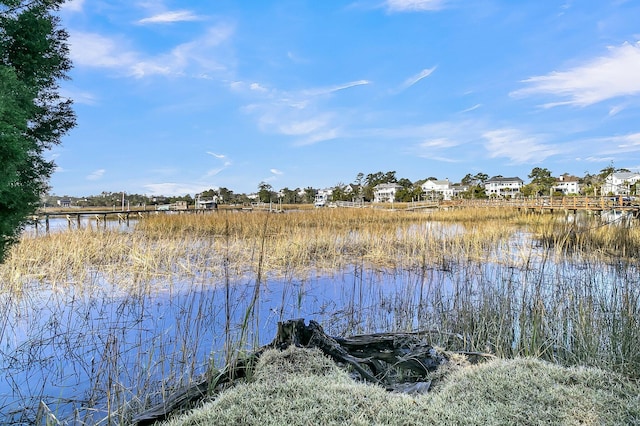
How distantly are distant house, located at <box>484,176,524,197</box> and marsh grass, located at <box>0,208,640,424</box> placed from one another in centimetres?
5898

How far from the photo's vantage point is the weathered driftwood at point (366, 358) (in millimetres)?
2029

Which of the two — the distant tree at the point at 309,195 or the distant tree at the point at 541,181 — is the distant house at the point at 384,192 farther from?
the distant tree at the point at 541,181

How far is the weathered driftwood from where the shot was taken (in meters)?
2.03

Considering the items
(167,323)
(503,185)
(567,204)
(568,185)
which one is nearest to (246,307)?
(167,323)

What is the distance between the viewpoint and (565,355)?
10.0 feet

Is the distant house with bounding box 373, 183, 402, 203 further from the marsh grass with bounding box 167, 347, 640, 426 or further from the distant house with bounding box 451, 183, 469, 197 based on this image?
the marsh grass with bounding box 167, 347, 640, 426

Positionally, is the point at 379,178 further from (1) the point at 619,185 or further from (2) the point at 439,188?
(1) the point at 619,185

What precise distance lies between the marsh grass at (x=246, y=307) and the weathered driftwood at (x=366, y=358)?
26 cm

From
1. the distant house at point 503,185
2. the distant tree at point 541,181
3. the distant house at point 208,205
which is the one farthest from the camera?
the distant house at point 503,185

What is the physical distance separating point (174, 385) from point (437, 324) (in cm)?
269

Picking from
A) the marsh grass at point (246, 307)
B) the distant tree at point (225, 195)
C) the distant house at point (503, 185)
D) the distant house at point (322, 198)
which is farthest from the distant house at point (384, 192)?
the marsh grass at point (246, 307)

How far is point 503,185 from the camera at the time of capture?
65500 millimetres

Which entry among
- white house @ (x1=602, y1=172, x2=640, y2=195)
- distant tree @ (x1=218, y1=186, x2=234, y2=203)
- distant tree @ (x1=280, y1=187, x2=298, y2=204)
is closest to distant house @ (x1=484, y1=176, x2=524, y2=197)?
white house @ (x1=602, y1=172, x2=640, y2=195)

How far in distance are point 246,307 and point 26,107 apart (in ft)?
11.2
